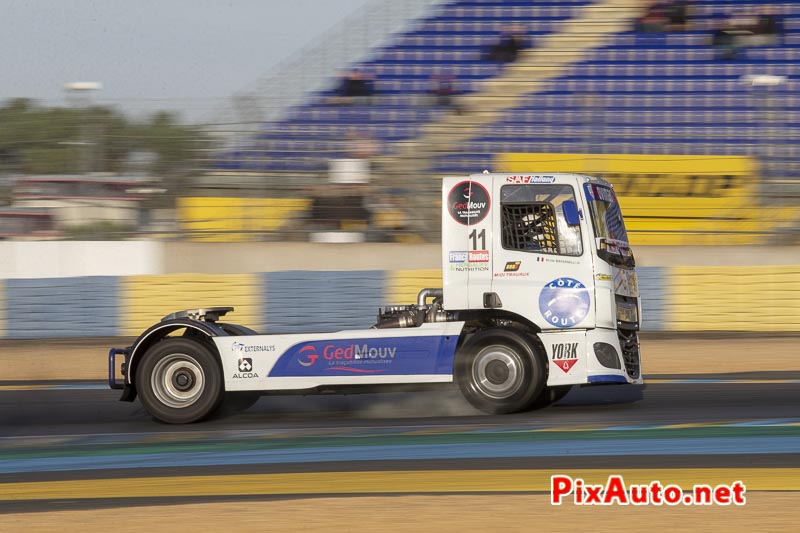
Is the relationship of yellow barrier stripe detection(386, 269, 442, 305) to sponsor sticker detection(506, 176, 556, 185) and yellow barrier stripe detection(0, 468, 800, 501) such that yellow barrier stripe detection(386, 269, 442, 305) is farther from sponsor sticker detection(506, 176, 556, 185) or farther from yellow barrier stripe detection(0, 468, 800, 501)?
yellow barrier stripe detection(0, 468, 800, 501)

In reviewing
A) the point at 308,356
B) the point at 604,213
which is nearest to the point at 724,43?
the point at 604,213

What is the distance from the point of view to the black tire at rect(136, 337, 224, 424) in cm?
812

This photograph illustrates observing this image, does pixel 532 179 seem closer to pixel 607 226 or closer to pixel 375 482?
pixel 607 226

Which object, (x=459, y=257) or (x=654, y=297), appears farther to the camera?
(x=654, y=297)

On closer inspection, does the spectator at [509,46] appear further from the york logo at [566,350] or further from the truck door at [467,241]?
the york logo at [566,350]

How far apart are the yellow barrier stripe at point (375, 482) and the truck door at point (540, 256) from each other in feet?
6.16

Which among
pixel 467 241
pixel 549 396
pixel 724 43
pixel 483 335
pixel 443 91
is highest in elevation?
pixel 724 43

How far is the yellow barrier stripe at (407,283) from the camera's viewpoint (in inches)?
573

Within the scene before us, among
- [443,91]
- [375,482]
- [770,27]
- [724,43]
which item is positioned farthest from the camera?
[770,27]

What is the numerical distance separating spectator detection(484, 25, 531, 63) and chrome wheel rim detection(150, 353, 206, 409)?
1451 centimetres

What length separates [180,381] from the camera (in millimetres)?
8195

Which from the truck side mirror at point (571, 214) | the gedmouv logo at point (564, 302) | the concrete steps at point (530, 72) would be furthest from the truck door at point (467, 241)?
the concrete steps at point (530, 72)

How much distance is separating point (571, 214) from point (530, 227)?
1.10ft

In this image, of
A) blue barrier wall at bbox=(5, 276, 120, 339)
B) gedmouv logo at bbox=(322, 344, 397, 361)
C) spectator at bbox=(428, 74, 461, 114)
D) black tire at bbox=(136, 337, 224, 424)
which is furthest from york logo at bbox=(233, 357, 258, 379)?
spectator at bbox=(428, 74, 461, 114)
